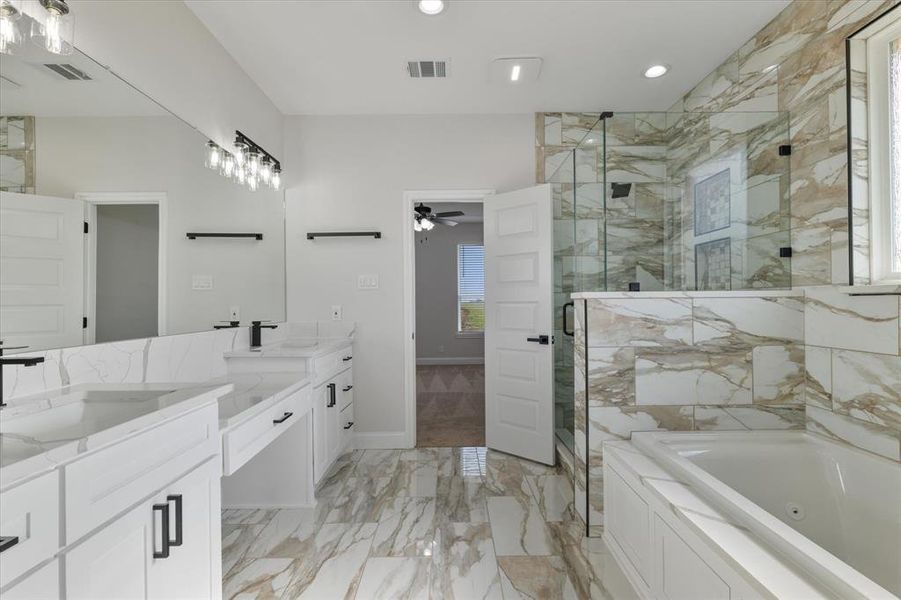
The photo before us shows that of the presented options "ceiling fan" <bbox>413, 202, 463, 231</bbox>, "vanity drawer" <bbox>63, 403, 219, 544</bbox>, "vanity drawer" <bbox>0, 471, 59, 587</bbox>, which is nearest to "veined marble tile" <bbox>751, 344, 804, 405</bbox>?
"vanity drawer" <bbox>63, 403, 219, 544</bbox>

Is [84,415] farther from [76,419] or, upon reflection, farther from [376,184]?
[376,184]

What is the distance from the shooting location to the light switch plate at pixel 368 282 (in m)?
3.33

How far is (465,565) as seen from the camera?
181cm

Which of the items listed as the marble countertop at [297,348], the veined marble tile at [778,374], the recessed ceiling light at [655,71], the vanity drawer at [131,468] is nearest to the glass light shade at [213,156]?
the marble countertop at [297,348]

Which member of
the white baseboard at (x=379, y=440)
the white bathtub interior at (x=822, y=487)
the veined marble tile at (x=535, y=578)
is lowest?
the veined marble tile at (x=535, y=578)

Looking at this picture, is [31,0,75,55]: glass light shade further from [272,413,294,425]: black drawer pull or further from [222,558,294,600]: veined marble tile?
[222,558,294,600]: veined marble tile

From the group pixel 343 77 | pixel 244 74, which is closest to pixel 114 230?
pixel 244 74

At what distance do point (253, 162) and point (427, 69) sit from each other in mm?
1307

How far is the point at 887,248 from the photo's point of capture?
174 cm

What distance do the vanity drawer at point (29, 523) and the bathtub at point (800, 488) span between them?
1.70m

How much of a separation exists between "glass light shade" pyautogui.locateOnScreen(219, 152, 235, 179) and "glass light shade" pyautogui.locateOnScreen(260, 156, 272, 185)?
1.10ft

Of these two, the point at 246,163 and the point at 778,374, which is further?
the point at 246,163

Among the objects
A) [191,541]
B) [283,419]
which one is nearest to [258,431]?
[283,419]

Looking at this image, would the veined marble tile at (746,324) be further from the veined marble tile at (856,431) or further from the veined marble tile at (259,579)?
the veined marble tile at (259,579)
